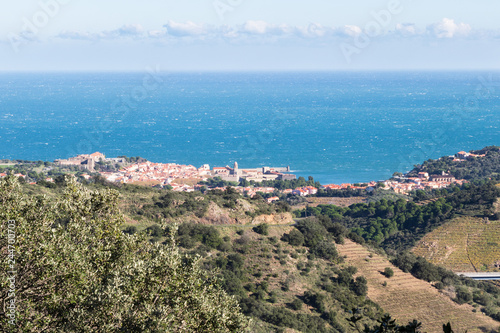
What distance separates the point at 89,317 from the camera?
732 cm

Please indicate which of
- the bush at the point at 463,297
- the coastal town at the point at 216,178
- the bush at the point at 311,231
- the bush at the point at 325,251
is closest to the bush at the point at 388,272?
the bush at the point at 325,251

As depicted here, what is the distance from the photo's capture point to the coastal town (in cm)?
6475

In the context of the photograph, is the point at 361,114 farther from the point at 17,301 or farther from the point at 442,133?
the point at 17,301

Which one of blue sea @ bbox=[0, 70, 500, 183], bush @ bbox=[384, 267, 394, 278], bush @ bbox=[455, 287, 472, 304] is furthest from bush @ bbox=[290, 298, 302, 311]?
blue sea @ bbox=[0, 70, 500, 183]

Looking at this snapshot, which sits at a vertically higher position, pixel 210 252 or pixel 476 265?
pixel 210 252

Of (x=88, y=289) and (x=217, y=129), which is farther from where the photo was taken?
(x=217, y=129)

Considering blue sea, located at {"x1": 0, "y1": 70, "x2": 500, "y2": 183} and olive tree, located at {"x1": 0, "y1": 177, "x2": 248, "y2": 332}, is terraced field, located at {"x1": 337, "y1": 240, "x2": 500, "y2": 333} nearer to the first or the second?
olive tree, located at {"x1": 0, "y1": 177, "x2": 248, "y2": 332}

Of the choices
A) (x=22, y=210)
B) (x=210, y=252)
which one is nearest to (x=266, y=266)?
(x=210, y=252)

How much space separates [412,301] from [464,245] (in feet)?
46.0

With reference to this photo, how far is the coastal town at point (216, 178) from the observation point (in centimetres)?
6475

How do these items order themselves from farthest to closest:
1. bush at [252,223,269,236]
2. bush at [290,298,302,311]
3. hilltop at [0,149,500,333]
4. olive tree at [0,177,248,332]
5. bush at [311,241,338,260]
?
bush at [252,223,269,236] < bush at [311,241,338,260] < hilltop at [0,149,500,333] < bush at [290,298,302,311] < olive tree at [0,177,248,332]

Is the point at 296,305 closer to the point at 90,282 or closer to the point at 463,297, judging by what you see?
the point at 463,297

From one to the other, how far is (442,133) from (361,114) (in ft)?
144

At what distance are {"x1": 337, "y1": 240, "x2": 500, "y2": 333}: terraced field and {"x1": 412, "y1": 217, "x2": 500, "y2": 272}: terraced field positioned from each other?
881 centimetres
